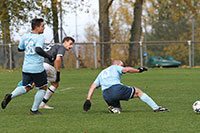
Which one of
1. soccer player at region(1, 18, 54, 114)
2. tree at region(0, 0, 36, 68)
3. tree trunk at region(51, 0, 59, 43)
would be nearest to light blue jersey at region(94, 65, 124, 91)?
soccer player at region(1, 18, 54, 114)

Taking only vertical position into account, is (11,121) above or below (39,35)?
below

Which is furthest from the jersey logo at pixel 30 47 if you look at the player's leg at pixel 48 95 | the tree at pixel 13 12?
the tree at pixel 13 12

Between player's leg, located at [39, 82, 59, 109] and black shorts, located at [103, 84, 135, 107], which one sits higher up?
black shorts, located at [103, 84, 135, 107]

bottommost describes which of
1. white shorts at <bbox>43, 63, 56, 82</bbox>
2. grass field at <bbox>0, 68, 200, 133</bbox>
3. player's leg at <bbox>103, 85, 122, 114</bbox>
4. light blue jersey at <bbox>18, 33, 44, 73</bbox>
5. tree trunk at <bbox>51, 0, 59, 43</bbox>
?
grass field at <bbox>0, 68, 200, 133</bbox>

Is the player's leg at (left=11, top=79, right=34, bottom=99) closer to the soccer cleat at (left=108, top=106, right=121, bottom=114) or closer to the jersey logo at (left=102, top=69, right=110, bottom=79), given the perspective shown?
the jersey logo at (left=102, top=69, right=110, bottom=79)

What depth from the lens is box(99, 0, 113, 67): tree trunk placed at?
26.9 meters

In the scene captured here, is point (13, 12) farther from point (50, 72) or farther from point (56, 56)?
point (56, 56)

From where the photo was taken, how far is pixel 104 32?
2778cm

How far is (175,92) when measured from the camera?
1188 cm

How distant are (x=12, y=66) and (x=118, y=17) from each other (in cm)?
1833

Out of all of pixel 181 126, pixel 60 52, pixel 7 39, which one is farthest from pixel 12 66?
pixel 181 126

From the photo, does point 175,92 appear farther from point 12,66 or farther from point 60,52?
point 12,66

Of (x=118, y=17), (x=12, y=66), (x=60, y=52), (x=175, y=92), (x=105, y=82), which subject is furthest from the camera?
(x=118, y=17)

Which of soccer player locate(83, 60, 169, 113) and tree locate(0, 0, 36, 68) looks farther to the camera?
tree locate(0, 0, 36, 68)
